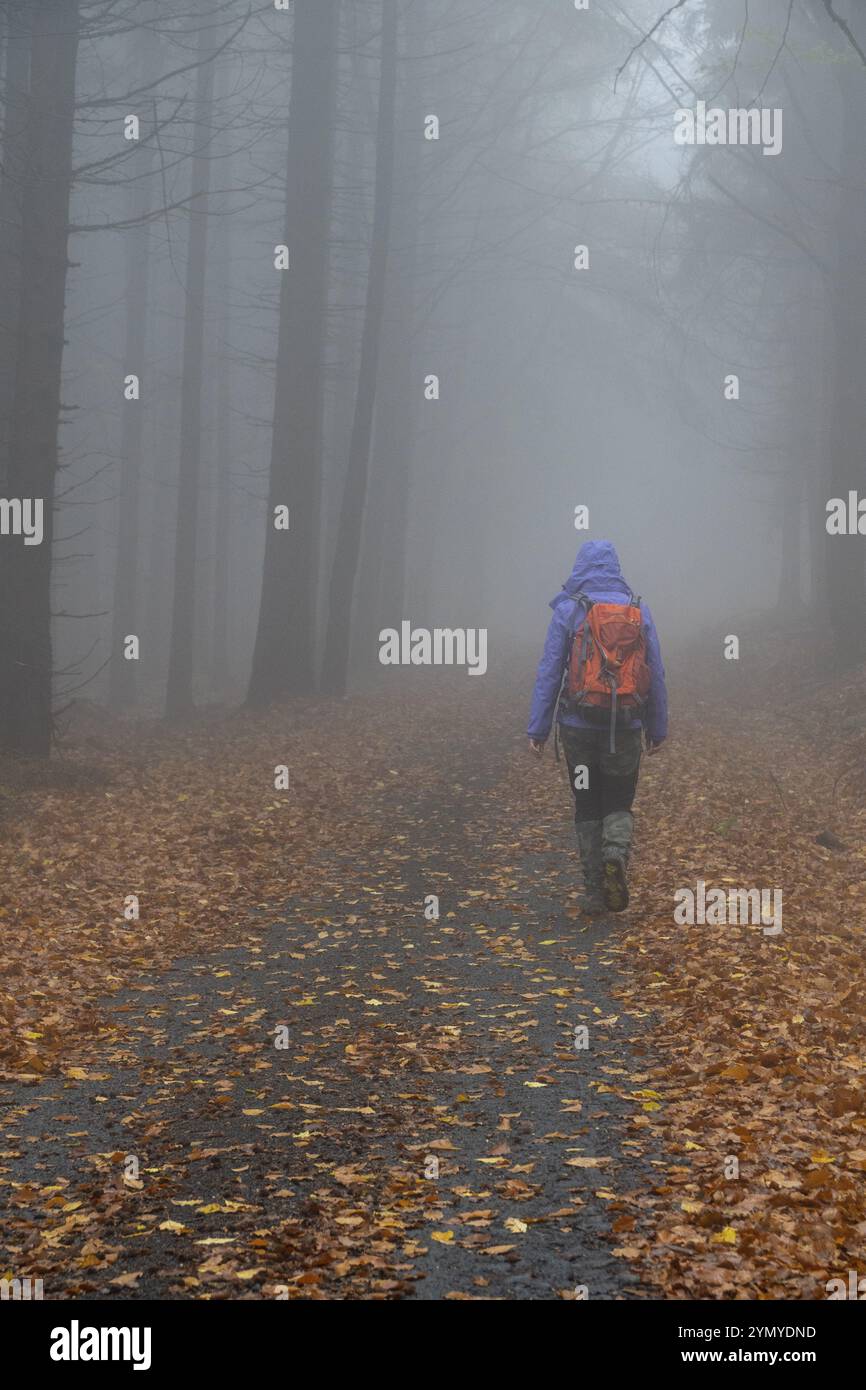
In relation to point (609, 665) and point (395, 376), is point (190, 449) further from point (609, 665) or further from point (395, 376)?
point (609, 665)

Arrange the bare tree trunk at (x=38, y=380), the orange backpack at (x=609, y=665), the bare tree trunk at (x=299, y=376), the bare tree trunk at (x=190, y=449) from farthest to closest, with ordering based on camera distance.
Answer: the bare tree trunk at (x=190, y=449), the bare tree trunk at (x=299, y=376), the bare tree trunk at (x=38, y=380), the orange backpack at (x=609, y=665)

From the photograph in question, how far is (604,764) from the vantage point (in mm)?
8672

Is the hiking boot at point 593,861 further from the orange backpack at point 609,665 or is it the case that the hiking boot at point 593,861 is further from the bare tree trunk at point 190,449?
the bare tree trunk at point 190,449

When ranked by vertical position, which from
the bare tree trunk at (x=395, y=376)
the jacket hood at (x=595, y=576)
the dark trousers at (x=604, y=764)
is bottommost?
the dark trousers at (x=604, y=764)

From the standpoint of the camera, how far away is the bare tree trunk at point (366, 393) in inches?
831

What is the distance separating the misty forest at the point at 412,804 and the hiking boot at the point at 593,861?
40 millimetres

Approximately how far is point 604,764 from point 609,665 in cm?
68

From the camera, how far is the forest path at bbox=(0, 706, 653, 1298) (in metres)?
4.18

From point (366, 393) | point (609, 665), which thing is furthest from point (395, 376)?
point (609, 665)

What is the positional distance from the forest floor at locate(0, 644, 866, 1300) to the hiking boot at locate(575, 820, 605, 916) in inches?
7.8

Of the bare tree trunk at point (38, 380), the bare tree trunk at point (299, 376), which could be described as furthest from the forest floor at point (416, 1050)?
the bare tree trunk at point (299, 376)

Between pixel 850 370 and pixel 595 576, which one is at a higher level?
pixel 850 370

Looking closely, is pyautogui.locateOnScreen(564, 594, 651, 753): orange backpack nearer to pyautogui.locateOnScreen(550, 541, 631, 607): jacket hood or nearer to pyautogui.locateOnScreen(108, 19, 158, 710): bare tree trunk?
pyautogui.locateOnScreen(550, 541, 631, 607): jacket hood
